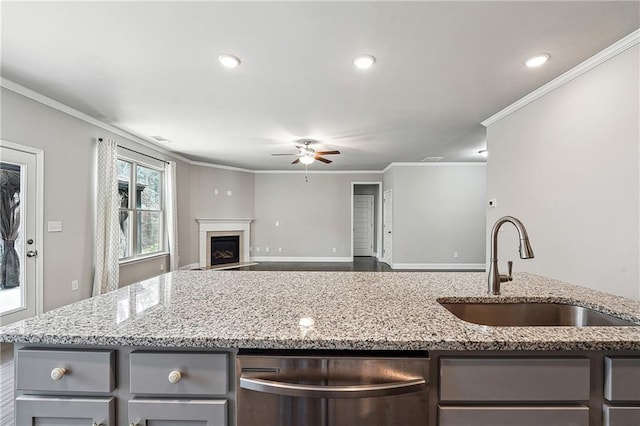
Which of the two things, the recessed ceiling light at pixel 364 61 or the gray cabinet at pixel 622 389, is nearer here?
the gray cabinet at pixel 622 389

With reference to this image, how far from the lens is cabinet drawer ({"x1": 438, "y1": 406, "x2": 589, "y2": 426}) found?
33.5 inches

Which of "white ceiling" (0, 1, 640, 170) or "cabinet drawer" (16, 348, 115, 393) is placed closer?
"cabinet drawer" (16, 348, 115, 393)

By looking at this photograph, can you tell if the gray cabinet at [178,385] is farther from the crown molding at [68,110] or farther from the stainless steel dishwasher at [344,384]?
the crown molding at [68,110]

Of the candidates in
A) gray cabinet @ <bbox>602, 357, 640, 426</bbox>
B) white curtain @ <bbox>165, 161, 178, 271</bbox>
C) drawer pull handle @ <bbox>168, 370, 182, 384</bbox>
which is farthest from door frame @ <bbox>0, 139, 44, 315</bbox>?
gray cabinet @ <bbox>602, 357, 640, 426</bbox>

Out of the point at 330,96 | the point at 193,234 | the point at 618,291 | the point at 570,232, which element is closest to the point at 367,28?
the point at 330,96

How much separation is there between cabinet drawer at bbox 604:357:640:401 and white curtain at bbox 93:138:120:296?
481cm

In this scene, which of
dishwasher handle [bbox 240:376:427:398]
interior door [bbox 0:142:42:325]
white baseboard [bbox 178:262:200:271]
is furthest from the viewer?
white baseboard [bbox 178:262:200:271]

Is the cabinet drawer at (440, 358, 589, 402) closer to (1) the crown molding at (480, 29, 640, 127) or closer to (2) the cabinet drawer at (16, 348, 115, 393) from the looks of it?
(2) the cabinet drawer at (16, 348, 115, 393)

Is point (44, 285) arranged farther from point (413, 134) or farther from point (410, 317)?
point (413, 134)

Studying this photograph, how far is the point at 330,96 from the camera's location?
302cm

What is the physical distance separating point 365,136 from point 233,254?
474 cm

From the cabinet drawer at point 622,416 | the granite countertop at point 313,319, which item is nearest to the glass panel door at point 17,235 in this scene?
the granite countertop at point 313,319

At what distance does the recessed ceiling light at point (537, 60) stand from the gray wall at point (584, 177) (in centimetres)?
41

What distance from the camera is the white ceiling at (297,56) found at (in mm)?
1785
